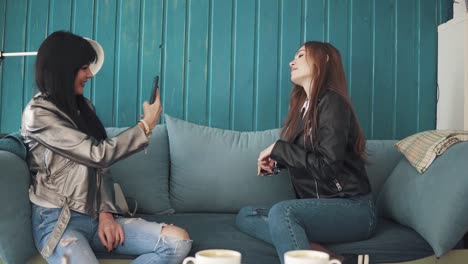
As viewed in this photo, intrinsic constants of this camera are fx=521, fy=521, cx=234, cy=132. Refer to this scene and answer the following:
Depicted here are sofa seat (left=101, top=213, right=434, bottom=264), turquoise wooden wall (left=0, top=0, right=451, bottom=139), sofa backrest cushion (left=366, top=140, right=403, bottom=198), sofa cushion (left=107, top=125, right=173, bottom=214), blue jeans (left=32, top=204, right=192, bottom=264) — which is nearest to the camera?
blue jeans (left=32, top=204, right=192, bottom=264)

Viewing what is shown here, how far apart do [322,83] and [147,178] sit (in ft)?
2.96

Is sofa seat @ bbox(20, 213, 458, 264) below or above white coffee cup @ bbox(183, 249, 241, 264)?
below

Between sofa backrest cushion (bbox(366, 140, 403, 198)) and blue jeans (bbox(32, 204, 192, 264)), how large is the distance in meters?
1.12

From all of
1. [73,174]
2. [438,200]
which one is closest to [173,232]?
[73,174]

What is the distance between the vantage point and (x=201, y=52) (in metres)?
2.83

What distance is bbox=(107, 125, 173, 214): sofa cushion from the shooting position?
2.36 metres

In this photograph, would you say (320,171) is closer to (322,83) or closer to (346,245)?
(346,245)

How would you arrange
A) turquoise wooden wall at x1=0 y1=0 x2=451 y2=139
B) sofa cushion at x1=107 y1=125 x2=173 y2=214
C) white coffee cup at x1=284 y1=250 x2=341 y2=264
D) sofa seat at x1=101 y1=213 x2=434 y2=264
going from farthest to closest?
turquoise wooden wall at x1=0 y1=0 x2=451 y2=139, sofa cushion at x1=107 y1=125 x2=173 y2=214, sofa seat at x1=101 y1=213 x2=434 y2=264, white coffee cup at x1=284 y1=250 x2=341 y2=264

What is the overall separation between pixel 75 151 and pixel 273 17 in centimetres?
151

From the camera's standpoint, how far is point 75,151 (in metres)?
1.72

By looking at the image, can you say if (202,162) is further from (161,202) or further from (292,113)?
(292,113)

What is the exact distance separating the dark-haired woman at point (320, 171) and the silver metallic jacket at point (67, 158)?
1.81 ft

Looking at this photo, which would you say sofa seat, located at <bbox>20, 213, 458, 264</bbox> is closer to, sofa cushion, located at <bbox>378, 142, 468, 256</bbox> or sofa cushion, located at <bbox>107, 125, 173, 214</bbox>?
sofa cushion, located at <bbox>378, 142, 468, 256</bbox>

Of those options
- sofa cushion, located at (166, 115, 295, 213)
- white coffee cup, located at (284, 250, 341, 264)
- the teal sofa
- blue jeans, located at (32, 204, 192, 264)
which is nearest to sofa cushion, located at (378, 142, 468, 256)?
the teal sofa
